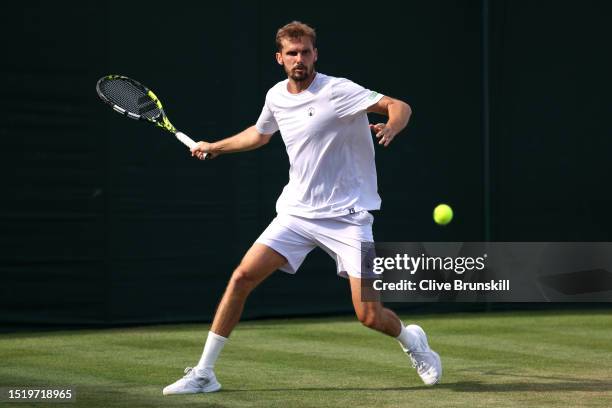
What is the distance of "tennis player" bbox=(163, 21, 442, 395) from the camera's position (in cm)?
568

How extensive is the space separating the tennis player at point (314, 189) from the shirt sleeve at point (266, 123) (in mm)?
68

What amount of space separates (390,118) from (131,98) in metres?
1.86

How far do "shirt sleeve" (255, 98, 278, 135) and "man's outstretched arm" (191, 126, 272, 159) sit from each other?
3 centimetres

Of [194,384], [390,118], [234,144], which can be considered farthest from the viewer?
[234,144]

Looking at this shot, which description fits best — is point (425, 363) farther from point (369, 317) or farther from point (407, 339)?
point (369, 317)

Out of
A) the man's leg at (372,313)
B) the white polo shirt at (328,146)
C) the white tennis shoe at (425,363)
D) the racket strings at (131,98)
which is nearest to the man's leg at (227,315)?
the white polo shirt at (328,146)

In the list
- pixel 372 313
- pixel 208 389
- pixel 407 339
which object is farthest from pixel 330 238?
pixel 208 389

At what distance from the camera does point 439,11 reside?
10039 mm

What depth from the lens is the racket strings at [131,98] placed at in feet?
21.8

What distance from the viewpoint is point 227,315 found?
5.75m

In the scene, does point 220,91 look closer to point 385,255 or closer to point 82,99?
point 82,99

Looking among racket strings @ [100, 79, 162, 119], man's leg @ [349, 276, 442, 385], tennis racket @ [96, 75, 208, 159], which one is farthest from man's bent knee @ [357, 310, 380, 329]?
racket strings @ [100, 79, 162, 119]

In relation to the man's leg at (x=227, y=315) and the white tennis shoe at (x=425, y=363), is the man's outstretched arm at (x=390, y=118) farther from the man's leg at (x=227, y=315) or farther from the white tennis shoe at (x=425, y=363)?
the white tennis shoe at (x=425, y=363)

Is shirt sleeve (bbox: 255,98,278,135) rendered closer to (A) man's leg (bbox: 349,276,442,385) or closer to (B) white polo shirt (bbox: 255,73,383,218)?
(B) white polo shirt (bbox: 255,73,383,218)
